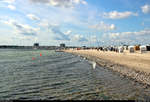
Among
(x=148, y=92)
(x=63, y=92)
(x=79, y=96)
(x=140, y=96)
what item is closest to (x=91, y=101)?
(x=79, y=96)

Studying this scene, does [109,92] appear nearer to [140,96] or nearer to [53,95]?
[140,96]

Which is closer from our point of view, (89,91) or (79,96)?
(79,96)

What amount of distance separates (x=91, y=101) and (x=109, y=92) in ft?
8.47

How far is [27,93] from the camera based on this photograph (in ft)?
38.1

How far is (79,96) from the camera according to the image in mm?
10766

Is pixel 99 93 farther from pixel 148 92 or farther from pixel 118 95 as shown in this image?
pixel 148 92

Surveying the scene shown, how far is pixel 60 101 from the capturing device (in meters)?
9.82

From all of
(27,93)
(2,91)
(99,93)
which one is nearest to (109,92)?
(99,93)

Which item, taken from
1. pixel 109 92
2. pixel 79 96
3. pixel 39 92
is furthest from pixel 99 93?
pixel 39 92

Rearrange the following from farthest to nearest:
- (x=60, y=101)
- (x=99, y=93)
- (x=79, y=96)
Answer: (x=99, y=93) → (x=79, y=96) → (x=60, y=101)

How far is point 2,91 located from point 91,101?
24.1 ft

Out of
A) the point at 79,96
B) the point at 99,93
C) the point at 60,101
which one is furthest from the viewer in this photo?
the point at 99,93

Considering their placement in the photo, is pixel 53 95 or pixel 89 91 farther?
pixel 89 91

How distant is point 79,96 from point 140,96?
4426 mm
